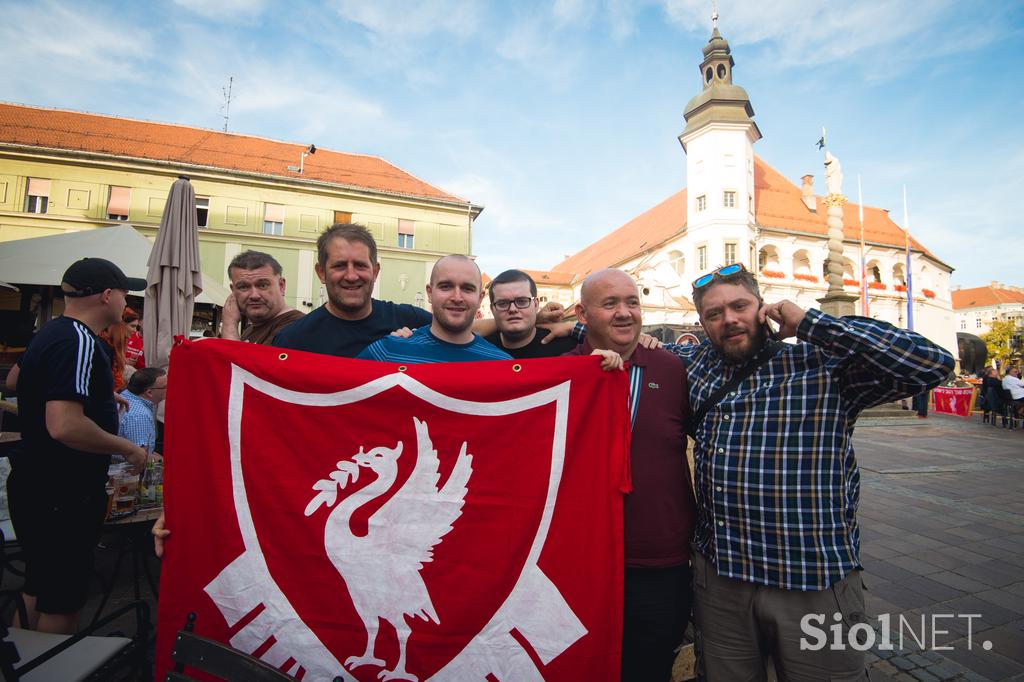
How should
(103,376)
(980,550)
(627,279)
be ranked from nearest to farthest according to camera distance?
(627,279)
(103,376)
(980,550)

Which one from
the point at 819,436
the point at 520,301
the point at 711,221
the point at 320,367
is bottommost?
the point at 819,436

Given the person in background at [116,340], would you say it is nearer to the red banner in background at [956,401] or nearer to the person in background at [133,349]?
the person in background at [133,349]

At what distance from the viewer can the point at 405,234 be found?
30250 mm

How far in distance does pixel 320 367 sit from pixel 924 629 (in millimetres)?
4276

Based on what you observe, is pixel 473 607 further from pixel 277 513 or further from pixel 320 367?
pixel 320 367

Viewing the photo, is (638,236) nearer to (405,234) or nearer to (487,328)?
(405,234)

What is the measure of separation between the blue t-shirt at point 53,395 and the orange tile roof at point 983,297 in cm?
10318

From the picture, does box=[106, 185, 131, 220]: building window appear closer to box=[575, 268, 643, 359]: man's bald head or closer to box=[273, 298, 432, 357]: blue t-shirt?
box=[273, 298, 432, 357]: blue t-shirt

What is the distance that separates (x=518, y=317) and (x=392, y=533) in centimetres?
140

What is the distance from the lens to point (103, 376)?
259cm

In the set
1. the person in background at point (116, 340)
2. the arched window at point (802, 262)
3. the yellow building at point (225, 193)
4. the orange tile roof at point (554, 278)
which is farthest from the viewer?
the orange tile roof at point (554, 278)

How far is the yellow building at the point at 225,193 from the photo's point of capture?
25.5 m

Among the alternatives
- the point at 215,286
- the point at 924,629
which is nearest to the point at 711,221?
the point at 215,286

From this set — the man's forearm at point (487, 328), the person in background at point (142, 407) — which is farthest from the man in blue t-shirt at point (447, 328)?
the person in background at point (142, 407)
